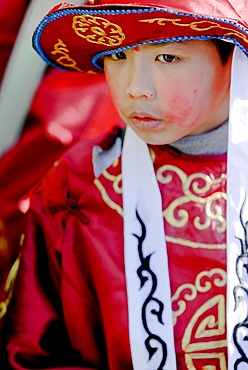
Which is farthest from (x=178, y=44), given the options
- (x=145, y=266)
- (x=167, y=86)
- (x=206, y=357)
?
(x=206, y=357)

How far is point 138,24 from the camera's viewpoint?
107 centimetres

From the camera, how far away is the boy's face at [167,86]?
112 cm

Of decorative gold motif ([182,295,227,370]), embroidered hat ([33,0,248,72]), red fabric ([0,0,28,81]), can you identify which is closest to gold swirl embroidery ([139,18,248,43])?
embroidered hat ([33,0,248,72])

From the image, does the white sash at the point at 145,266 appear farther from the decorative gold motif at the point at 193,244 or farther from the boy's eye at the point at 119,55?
the boy's eye at the point at 119,55

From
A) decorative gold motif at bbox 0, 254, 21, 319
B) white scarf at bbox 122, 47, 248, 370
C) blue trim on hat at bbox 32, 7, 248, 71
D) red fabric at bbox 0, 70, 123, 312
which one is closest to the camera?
blue trim on hat at bbox 32, 7, 248, 71

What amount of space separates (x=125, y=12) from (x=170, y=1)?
55 mm

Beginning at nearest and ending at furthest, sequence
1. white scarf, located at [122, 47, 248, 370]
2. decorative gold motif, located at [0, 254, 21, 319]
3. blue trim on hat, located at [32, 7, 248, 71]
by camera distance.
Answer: blue trim on hat, located at [32, 7, 248, 71] → white scarf, located at [122, 47, 248, 370] → decorative gold motif, located at [0, 254, 21, 319]

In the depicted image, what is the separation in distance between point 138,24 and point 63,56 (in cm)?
19

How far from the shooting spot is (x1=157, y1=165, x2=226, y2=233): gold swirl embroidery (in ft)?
4.02

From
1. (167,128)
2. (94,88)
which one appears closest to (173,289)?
(167,128)

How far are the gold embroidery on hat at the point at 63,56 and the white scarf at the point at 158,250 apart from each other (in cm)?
13

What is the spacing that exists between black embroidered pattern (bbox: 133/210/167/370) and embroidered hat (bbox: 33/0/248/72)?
0.84ft

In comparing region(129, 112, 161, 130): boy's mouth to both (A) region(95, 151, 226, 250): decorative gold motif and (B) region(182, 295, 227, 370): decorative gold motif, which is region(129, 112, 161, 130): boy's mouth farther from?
(B) region(182, 295, 227, 370): decorative gold motif

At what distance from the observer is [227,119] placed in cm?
123
